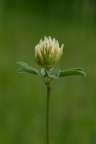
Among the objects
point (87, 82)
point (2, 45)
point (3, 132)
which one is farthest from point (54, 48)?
point (2, 45)

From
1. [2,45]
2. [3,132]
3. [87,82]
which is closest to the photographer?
[3,132]

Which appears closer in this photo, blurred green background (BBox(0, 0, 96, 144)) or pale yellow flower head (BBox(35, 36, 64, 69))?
pale yellow flower head (BBox(35, 36, 64, 69))

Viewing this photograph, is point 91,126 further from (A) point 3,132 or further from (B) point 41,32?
(B) point 41,32

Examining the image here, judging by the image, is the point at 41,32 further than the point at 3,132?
Yes

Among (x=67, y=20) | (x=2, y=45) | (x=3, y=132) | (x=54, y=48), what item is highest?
(x=67, y=20)

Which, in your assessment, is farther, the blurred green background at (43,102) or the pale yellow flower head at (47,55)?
the blurred green background at (43,102)

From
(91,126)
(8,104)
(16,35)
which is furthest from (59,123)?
(16,35)

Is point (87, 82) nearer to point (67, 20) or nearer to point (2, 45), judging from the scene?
point (2, 45)

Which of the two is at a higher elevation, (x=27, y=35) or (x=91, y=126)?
(x=27, y=35)

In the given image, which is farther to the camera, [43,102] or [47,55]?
[43,102]

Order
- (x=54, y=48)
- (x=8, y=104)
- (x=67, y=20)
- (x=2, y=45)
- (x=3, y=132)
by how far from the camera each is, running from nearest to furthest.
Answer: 1. (x=54, y=48)
2. (x=3, y=132)
3. (x=8, y=104)
4. (x=2, y=45)
5. (x=67, y=20)
